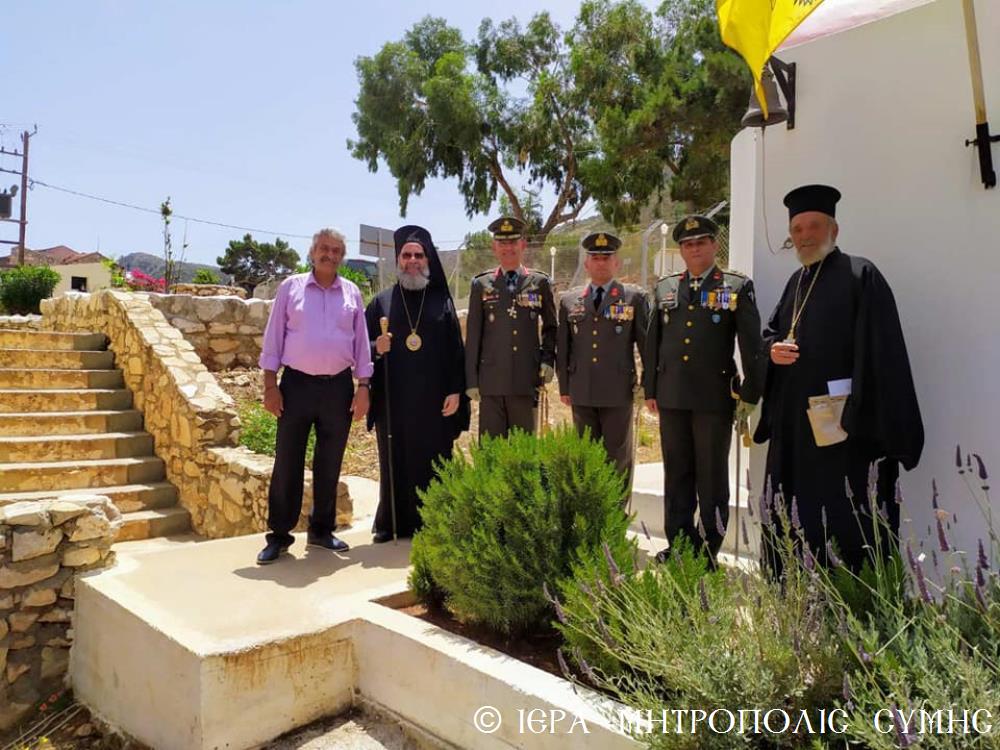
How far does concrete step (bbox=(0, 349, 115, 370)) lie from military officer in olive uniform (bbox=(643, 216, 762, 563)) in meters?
6.89

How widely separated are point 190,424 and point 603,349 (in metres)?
4.08

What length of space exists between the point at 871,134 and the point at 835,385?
1466 millimetres

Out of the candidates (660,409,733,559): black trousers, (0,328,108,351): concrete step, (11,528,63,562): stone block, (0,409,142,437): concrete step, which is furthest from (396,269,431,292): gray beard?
(0,328,108,351): concrete step

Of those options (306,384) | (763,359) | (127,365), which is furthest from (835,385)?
(127,365)

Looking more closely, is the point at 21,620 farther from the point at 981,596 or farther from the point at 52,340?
the point at 52,340

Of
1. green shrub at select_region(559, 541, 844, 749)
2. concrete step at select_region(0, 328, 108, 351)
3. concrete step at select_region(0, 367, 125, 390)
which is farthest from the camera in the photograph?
concrete step at select_region(0, 328, 108, 351)

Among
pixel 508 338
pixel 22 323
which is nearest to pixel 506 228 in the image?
pixel 508 338

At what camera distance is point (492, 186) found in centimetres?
2470

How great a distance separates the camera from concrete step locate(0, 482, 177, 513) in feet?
20.6

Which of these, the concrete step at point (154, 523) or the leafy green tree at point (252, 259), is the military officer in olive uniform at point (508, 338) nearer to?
the concrete step at point (154, 523)

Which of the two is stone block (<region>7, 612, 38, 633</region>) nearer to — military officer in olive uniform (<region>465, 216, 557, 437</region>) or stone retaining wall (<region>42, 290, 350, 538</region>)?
stone retaining wall (<region>42, 290, 350, 538</region>)

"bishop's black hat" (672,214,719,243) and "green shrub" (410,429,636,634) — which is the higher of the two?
"bishop's black hat" (672,214,719,243)

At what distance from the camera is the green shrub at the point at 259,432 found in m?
6.66

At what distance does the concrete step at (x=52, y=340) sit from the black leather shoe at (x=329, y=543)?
5.58m
